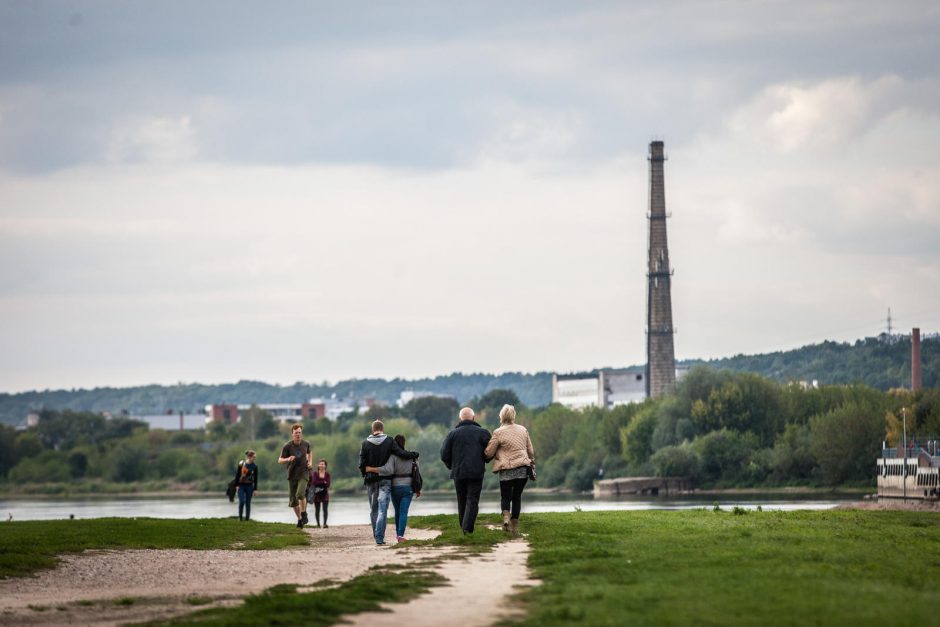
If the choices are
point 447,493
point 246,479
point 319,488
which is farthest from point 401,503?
point 447,493

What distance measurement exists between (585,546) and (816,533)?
5.09 metres

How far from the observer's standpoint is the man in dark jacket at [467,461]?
27.9 meters

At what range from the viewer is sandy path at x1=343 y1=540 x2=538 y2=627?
1695cm

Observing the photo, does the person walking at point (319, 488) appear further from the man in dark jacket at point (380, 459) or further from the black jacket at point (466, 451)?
the black jacket at point (466, 451)

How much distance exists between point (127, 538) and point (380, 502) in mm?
6445

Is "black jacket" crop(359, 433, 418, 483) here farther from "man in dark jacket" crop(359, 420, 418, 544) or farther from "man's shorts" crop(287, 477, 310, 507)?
"man's shorts" crop(287, 477, 310, 507)

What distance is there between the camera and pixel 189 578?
2398cm

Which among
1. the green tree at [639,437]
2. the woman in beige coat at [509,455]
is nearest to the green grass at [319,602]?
the woman in beige coat at [509,455]

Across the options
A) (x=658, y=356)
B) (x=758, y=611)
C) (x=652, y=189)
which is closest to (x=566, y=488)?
(x=658, y=356)

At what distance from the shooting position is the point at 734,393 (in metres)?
152

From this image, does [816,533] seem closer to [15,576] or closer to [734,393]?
[15,576]

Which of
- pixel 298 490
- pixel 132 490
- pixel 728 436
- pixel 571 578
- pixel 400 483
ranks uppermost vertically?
pixel 728 436

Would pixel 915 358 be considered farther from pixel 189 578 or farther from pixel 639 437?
pixel 189 578

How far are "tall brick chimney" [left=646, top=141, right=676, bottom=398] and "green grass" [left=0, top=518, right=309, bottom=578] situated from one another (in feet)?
473
